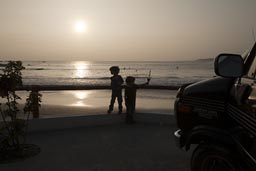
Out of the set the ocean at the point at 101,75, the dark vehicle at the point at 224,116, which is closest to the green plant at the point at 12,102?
the dark vehicle at the point at 224,116

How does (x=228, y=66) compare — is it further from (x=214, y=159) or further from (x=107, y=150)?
(x=107, y=150)

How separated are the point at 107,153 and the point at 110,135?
4.25 ft

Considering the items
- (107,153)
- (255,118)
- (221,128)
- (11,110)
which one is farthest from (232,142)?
(11,110)


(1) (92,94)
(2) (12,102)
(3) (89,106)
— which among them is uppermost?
(2) (12,102)

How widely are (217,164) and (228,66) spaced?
1.18 m

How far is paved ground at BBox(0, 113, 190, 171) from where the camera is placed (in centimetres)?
471

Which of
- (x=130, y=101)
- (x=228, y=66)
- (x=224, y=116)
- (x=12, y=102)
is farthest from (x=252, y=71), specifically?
(x=130, y=101)

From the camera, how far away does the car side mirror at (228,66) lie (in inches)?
118

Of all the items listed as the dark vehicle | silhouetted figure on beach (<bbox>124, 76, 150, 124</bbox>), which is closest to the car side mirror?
the dark vehicle

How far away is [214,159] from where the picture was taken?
11.1ft

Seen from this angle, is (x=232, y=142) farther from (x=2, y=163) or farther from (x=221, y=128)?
(x=2, y=163)

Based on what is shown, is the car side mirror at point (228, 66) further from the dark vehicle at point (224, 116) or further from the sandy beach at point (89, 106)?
the sandy beach at point (89, 106)

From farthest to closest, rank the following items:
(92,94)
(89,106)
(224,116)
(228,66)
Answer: (92,94) → (89,106) → (224,116) → (228,66)

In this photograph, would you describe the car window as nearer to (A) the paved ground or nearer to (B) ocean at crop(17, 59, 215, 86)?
(A) the paved ground
